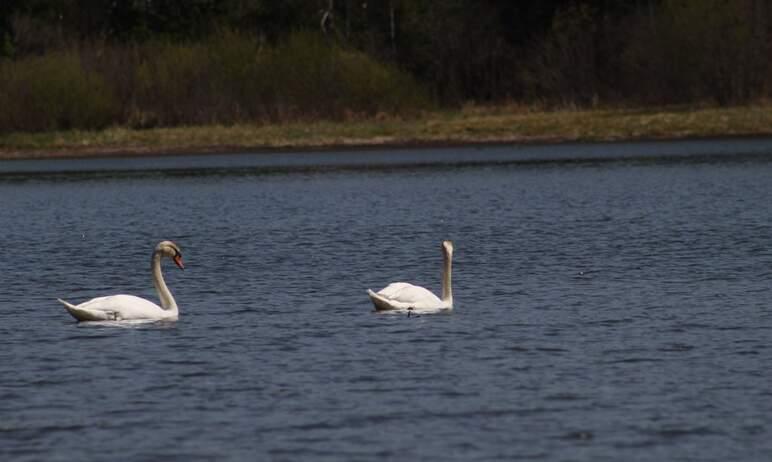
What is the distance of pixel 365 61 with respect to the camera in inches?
2675

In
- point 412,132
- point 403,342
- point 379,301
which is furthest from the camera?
point 412,132

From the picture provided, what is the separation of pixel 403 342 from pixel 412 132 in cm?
4448

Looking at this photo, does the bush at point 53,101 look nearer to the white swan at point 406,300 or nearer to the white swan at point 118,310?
the white swan at point 118,310

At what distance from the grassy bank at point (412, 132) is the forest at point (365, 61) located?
1311mm

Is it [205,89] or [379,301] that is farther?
[205,89]

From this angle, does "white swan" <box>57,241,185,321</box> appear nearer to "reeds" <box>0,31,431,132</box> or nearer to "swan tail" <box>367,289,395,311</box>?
"swan tail" <box>367,289,395,311</box>

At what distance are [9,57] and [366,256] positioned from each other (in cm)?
4731

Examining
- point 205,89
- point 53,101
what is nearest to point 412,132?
point 205,89

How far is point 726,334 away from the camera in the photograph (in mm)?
17281

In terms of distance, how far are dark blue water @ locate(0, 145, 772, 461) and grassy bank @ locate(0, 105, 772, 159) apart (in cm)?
2244

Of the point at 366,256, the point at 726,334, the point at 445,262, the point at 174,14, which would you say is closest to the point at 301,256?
the point at 366,256

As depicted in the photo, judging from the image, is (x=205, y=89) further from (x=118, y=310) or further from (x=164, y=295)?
(x=118, y=310)

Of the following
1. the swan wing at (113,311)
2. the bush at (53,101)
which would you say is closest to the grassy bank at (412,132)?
the bush at (53,101)

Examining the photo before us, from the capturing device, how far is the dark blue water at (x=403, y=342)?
42.0ft
